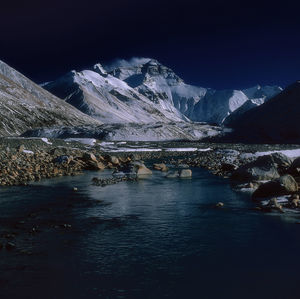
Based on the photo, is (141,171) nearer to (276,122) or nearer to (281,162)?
(281,162)

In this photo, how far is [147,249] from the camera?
17.5 meters

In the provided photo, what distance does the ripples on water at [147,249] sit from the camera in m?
13.4

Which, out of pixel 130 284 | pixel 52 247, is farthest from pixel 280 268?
pixel 52 247

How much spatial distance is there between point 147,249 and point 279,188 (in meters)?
15.0

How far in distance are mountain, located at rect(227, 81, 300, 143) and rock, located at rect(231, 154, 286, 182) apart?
405 ft

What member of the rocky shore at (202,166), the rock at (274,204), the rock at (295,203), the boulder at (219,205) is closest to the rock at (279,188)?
the rocky shore at (202,166)

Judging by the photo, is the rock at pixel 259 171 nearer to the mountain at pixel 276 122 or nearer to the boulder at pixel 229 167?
the boulder at pixel 229 167

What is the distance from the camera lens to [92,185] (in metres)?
36.9

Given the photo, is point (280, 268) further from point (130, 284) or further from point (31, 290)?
point (31, 290)

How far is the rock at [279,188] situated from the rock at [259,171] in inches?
302

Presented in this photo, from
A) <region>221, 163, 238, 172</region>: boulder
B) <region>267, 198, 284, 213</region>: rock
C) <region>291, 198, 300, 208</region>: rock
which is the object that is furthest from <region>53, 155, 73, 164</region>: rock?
<region>291, 198, 300, 208</region>: rock

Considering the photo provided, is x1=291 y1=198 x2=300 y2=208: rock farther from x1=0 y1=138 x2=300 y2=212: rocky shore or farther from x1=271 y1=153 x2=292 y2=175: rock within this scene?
x1=271 y1=153 x2=292 y2=175: rock

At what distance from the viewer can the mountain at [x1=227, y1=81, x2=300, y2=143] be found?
543ft

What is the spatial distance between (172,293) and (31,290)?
4.82 meters
